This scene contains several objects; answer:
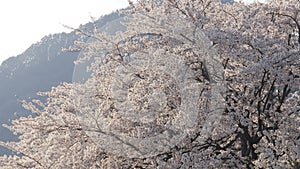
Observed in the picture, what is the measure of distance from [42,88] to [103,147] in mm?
169869

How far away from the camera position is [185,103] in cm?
794

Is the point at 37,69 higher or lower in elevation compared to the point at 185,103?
higher

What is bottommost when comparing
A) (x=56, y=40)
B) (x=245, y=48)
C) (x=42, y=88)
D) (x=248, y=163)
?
(x=248, y=163)

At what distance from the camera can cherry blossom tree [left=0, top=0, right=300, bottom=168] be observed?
7.80m

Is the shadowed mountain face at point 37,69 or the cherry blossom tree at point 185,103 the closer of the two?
the cherry blossom tree at point 185,103

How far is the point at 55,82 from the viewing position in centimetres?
17662

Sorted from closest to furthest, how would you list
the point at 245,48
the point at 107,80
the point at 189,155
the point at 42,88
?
the point at 189,155 < the point at 245,48 < the point at 107,80 < the point at 42,88

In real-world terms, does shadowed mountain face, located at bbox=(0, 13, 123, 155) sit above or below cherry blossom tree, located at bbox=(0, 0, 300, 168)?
above

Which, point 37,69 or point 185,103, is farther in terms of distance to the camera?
point 37,69

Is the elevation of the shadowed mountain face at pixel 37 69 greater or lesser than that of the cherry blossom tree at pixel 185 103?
greater

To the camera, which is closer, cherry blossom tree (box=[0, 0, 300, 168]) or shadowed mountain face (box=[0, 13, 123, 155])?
cherry blossom tree (box=[0, 0, 300, 168])

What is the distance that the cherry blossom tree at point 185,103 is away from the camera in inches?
307

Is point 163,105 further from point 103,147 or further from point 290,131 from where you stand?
point 290,131

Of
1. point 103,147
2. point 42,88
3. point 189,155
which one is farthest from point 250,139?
point 42,88
